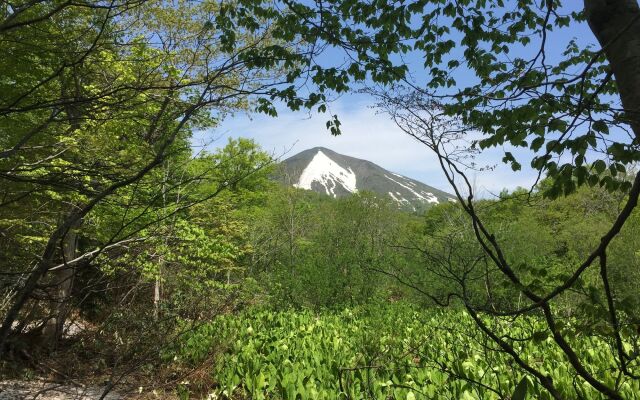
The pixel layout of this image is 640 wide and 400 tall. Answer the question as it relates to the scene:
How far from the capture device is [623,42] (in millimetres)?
1717

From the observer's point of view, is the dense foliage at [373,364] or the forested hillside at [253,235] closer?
the forested hillside at [253,235]

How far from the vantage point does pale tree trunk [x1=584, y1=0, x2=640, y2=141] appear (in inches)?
65.9

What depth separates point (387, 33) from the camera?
394cm

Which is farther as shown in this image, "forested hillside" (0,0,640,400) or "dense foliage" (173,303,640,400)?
"dense foliage" (173,303,640,400)

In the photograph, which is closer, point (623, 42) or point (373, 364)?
point (623, 42)

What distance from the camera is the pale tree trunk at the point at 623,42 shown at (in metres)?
1.67

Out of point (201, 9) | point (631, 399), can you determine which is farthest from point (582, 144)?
point (201, 9)

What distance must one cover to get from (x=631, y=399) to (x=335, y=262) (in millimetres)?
13636

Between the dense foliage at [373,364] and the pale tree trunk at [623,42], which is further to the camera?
the dense foliage at [373,364]

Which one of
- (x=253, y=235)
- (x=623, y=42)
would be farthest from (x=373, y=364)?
(x=253, y=235)

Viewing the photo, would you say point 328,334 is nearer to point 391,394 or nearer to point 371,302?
point 391,394

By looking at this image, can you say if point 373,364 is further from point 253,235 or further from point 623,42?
point 253,235

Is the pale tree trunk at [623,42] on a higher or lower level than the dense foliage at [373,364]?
higher

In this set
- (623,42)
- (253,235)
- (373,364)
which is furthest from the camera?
(253,235)
